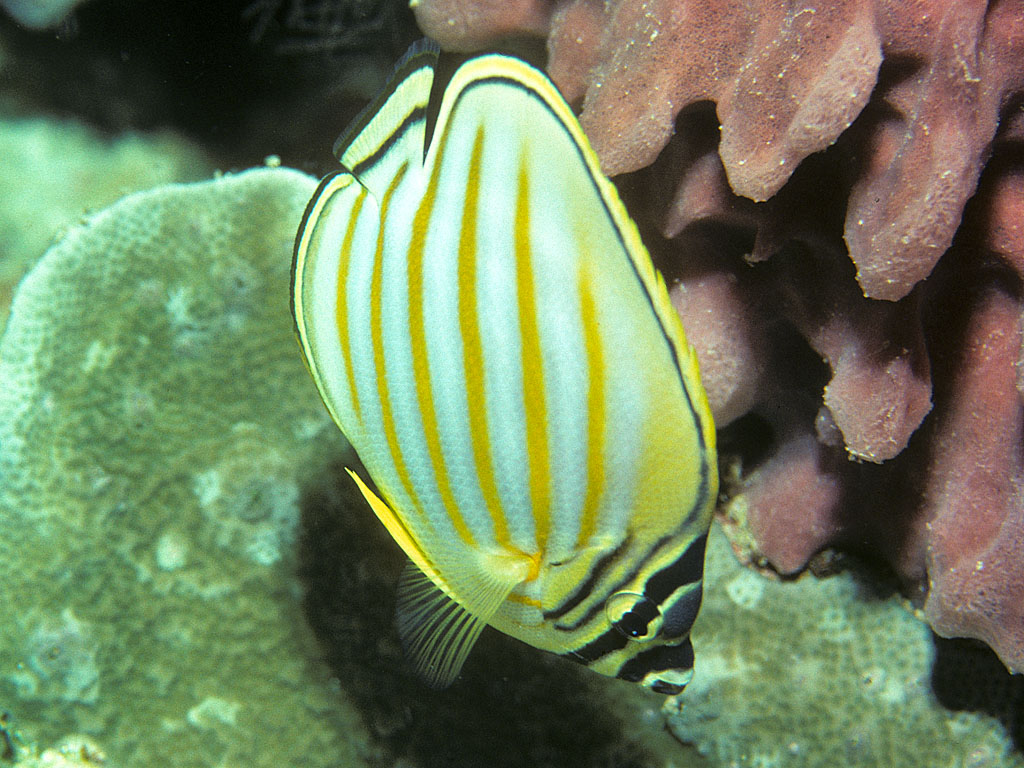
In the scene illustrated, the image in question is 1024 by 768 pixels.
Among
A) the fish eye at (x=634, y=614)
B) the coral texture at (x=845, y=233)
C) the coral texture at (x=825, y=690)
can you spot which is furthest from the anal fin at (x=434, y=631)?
the coral texture at (x=825, y=690)

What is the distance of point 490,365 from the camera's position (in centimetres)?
93

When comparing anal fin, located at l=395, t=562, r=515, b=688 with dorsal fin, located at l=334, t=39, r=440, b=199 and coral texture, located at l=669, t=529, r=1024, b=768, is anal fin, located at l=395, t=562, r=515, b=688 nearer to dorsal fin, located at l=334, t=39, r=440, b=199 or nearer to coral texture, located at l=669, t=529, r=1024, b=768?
dorsal fin, located at l=334, t=39, r=440, b=199

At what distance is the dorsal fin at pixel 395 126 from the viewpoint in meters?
0.97

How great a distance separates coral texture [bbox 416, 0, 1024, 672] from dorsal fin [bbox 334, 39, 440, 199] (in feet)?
1.48

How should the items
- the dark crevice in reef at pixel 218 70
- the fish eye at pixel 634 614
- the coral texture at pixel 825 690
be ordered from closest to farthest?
the fish eye at pixel 634 614
the coral texture at pixel 825 690
the dark crevice in reef at pixel 218 70

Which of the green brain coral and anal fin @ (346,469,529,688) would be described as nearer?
anal fin @ (346,469,529,688)

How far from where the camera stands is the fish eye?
3.27 feet

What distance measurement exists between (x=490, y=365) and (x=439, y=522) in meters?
0.28

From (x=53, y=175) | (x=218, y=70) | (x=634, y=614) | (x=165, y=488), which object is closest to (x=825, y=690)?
(x=634, y=614)

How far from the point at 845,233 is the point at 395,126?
2.72 ft

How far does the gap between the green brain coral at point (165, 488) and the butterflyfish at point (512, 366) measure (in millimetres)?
1023

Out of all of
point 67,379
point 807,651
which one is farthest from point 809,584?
point 67,379

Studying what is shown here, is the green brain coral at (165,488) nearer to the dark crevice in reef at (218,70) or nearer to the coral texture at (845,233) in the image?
the dark crevice in reef at (218,70)

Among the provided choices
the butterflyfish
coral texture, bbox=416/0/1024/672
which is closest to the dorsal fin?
the butterflyfish
